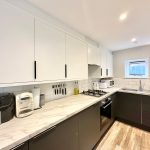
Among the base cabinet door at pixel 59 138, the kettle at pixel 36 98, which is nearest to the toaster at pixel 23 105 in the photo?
the kettle at pixel 36 98

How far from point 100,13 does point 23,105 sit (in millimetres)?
1505

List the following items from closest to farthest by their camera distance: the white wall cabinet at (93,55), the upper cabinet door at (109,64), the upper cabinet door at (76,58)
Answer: the upper cabinet door at (76,58) < the white wall cabinet at (93,55) < the upper cabinet door at (109,64)

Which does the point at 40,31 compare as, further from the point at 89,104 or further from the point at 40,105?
the point at 89,104

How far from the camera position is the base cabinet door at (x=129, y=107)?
262 cm

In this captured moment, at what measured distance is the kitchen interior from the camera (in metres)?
1.01

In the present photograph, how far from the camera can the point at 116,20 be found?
1.65m

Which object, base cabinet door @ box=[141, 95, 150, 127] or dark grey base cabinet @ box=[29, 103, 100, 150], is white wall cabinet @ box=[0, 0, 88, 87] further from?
base cabinet door @ box=[141, 95, 150, 127]

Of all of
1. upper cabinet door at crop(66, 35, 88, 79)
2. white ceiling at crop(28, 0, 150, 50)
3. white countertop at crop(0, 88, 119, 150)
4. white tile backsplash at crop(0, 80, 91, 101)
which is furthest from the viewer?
upper cabinet door at crop(66, 35, 88, 79)

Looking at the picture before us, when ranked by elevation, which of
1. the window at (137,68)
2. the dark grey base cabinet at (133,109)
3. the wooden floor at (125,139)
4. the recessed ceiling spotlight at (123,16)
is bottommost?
the wooden floor at (125,139)

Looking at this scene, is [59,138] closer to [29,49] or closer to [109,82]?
[29,49]

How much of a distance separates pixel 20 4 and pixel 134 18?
4.99ft

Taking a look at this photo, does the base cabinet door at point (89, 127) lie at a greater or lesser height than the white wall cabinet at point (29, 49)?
lesser

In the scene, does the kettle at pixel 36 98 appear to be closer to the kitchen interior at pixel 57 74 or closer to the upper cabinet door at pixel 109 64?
the kitchen interior at pixel 57 74

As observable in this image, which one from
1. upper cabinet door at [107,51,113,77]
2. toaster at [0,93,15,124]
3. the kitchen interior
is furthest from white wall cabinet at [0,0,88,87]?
upper cabinet door at [107,51,113,77]
